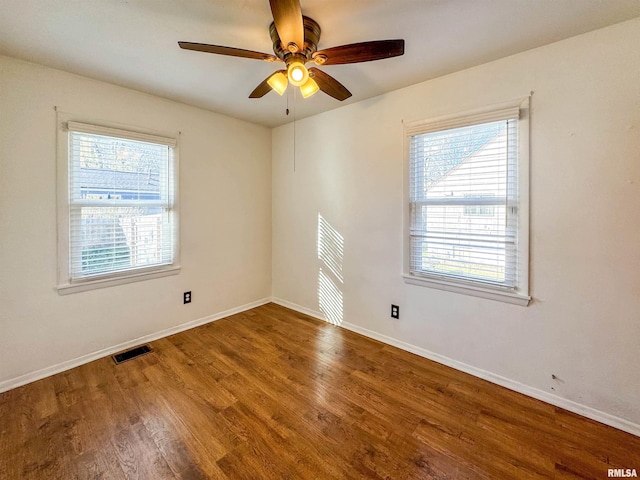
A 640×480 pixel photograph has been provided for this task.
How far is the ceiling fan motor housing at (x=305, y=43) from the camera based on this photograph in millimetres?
1568

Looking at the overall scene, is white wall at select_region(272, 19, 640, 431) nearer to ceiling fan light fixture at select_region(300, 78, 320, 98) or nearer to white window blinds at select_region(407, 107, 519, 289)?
white window blinds at select_region(407, 107, 519, 289)

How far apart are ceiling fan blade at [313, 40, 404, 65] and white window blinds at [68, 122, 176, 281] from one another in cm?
202

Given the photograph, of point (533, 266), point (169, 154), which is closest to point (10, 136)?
point (169, 154)

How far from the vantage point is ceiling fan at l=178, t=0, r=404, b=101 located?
1317 mm

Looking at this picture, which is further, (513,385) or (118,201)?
(118,201)

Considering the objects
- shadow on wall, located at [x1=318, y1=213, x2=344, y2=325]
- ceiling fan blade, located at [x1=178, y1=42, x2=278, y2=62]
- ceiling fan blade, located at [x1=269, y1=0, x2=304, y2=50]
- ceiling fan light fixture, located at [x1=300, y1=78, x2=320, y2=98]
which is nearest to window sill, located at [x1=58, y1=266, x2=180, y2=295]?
shadow on wall, located at [x1=318, y1=213, x2=344, y2=325]

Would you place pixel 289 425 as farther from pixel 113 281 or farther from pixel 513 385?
pixel 113 281

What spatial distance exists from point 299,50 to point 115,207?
219cm

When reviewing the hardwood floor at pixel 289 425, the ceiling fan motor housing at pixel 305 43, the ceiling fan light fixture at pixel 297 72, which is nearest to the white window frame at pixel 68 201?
the hardwood floor at pixel 289 425

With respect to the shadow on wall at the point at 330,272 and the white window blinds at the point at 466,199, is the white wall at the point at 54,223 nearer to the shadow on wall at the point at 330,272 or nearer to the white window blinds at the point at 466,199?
the shadow on wall at the point at 330,272

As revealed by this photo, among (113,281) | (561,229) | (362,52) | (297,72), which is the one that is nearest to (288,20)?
(297,72)

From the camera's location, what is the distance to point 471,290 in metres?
2.23

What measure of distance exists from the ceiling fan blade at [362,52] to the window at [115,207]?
2022mm

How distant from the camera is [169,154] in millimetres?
2840
